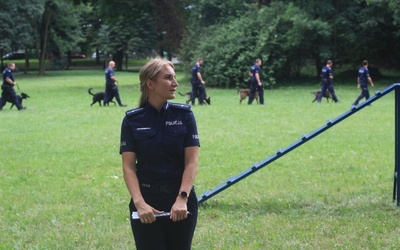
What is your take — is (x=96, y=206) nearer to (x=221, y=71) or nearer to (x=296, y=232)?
(x=296, y=232)

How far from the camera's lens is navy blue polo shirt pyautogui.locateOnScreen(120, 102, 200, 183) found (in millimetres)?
4125

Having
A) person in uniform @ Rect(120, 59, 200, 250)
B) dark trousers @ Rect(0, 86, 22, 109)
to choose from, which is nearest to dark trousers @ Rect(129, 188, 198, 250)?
person in uniform @ Rect(120, 59, 200, 250)

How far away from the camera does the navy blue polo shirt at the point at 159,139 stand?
13.5 feet

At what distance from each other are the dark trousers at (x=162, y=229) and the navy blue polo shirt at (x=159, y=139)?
0.11 meters

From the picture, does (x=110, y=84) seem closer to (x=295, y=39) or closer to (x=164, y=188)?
(x=295, y=39)

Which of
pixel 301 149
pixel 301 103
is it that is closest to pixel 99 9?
pixel 301 103

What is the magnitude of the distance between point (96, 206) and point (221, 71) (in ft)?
98.2

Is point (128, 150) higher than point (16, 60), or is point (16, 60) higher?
point (128, 150)

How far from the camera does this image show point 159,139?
162 inches

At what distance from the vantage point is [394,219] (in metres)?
7.35

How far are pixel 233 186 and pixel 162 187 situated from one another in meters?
5.58

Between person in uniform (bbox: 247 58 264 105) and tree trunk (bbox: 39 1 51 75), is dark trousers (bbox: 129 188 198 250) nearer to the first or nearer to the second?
person in uniform (bbox: 247 58 264 105)

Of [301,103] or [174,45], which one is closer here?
[301,103]

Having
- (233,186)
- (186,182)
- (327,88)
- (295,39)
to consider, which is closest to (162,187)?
(186,182)
